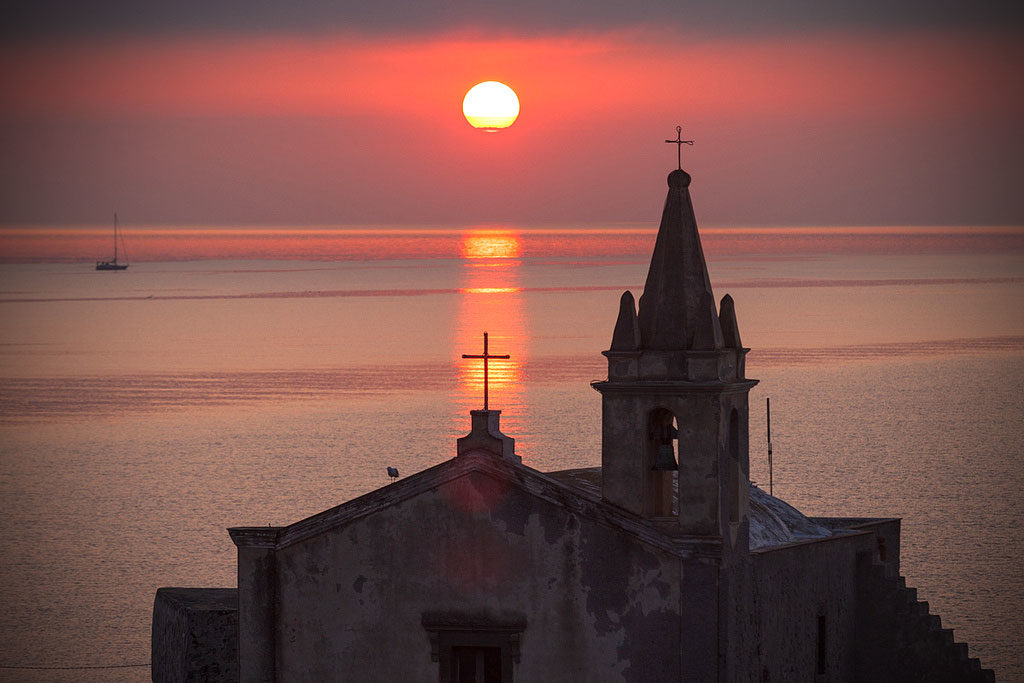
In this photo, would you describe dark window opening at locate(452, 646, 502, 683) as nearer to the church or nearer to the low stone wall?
the church

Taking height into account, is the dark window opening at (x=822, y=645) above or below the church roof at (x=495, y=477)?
below

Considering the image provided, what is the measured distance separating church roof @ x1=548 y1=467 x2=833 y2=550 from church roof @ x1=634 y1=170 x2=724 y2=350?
3.96 m

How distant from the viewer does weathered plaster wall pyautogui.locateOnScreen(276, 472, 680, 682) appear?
27875mm

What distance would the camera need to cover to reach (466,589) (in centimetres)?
2833

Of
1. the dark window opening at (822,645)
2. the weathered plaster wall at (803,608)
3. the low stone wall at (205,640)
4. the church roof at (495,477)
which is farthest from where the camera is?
the low stone wall at (205,640)

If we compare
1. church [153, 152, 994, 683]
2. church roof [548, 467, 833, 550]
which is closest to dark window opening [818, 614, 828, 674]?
church roof [548, 467, 833, 550]

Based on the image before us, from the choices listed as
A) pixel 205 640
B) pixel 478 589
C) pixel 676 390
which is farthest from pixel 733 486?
pixel 205 640

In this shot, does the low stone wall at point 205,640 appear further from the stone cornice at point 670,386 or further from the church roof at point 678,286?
the church roof at point 678,286

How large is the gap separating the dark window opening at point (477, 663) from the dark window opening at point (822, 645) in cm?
872

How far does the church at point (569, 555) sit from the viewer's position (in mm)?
27875

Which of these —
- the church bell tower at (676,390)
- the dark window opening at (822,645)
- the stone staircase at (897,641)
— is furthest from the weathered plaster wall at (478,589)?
the stone staircase at (897,641)

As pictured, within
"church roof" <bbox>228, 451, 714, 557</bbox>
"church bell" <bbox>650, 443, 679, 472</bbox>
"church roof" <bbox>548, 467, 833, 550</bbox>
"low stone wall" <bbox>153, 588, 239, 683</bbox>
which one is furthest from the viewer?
"low stone wall" <bbox>153, 588, 239, 683</bbox>

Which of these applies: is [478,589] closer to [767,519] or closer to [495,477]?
[495,477]

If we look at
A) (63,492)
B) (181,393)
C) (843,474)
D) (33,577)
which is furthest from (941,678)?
(181,393)
